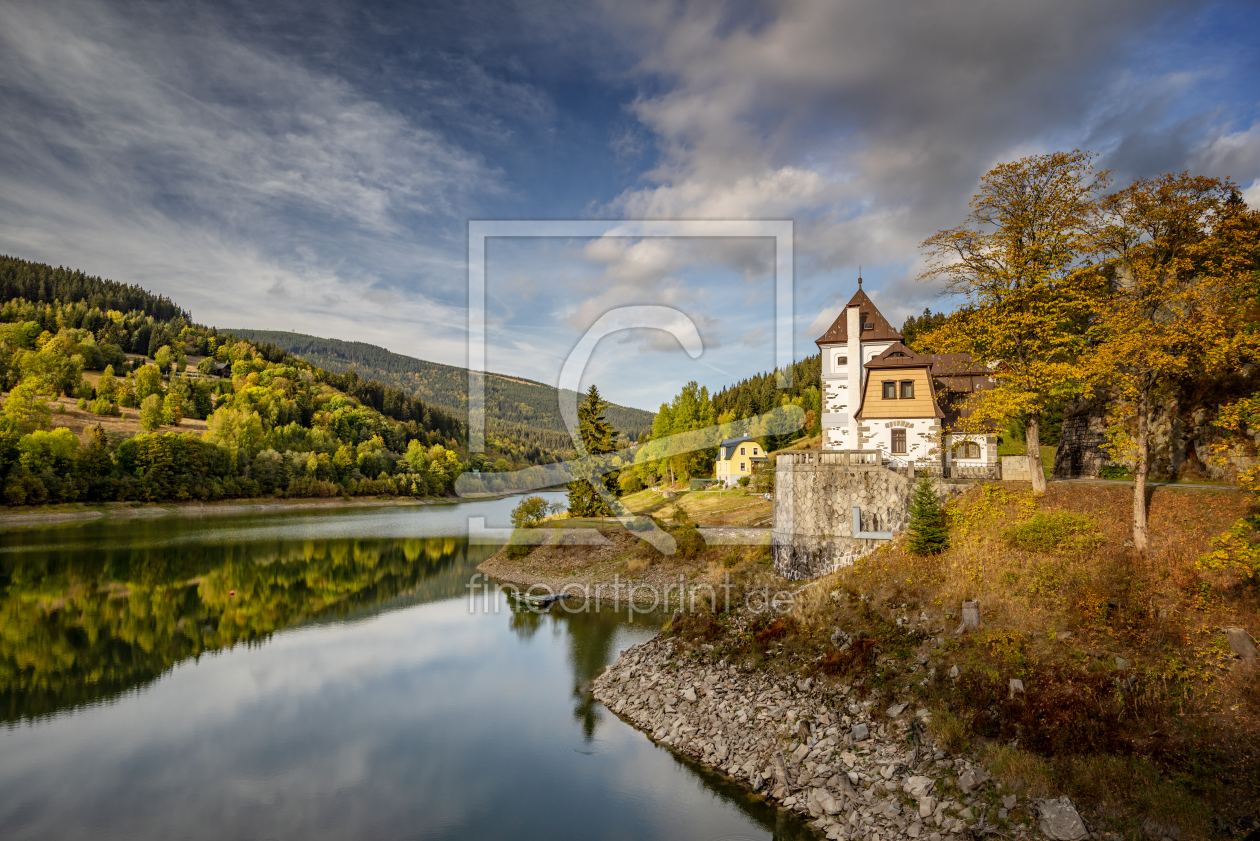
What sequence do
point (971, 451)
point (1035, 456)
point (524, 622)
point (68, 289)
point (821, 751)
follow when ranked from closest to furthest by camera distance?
point (821, 751), point (1035, 456), point (971, 451), point (524, 622), point (68, 289)

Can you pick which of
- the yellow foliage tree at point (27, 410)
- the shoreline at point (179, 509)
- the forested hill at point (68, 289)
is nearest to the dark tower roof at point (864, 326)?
the shoreline at point (179, 509)

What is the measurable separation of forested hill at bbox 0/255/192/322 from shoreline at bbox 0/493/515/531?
10164 centimetres

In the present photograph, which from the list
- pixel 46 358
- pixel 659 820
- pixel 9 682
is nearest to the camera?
pixel 659 820

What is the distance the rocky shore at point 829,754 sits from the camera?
1158 cm

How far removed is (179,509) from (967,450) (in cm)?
9461

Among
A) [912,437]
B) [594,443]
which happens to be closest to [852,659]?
[912,437]

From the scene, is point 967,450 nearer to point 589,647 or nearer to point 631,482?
point 589,647

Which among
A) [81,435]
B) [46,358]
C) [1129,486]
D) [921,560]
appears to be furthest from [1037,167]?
[46,358]

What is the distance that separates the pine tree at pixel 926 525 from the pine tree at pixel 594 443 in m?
26.8

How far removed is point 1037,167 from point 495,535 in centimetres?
6036

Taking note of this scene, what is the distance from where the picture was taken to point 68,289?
15012cm

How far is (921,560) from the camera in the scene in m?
19.9

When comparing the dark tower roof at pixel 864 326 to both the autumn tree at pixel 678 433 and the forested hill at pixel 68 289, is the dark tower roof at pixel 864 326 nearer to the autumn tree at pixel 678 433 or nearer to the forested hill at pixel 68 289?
the autumn tree at pixel 678 433

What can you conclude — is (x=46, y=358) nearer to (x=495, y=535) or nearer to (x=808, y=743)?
(x=495, y=535)
